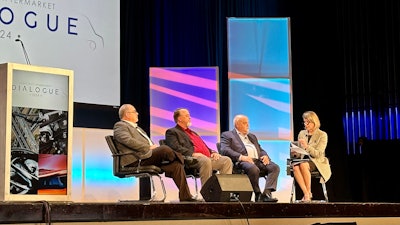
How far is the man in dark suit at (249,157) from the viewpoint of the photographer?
6145 millimetres

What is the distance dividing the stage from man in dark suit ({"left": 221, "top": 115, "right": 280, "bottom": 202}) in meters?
1.37

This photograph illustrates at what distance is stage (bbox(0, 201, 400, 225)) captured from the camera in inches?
130

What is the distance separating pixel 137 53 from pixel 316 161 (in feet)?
8.16

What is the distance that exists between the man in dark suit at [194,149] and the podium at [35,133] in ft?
7.67

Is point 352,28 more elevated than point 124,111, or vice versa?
point 352,28

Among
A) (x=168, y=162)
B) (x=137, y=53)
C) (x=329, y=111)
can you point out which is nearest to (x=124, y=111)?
(x=168, y=162)

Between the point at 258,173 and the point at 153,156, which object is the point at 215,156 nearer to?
the point at 258,173

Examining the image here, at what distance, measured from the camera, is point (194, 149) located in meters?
6.18

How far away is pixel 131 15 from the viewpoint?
25.3 feet

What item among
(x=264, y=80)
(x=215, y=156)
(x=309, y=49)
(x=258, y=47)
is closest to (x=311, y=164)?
(x=215, y=156)

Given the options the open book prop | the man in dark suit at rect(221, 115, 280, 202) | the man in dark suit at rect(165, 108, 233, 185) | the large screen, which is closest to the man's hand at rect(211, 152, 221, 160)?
the man in dark suit at rect(165, 108, 233, 185)

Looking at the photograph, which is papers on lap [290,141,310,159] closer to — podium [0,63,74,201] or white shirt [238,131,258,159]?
white shirt [238,131,258,159]

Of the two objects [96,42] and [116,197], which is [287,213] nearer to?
[116,197]

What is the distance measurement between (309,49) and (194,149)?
2.82 m
